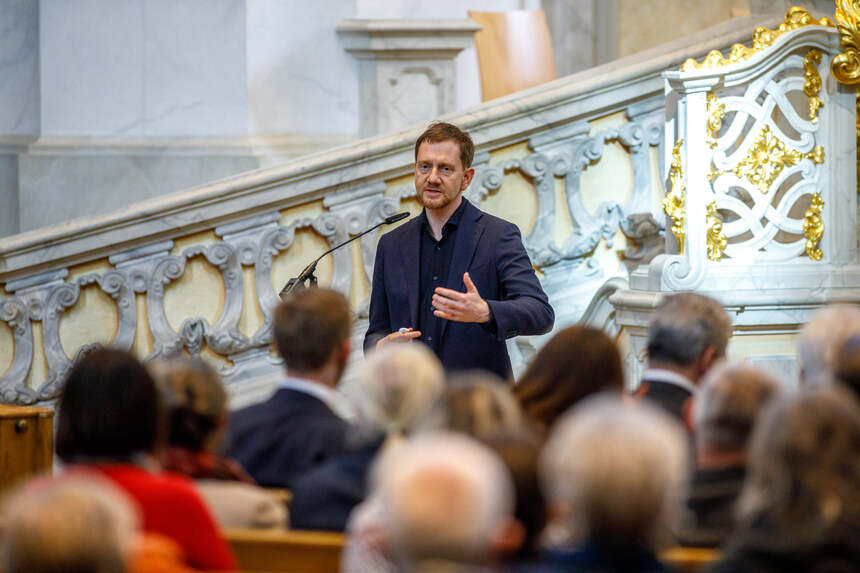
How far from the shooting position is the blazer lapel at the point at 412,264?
4836 mm

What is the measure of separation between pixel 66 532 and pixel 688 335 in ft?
6.87

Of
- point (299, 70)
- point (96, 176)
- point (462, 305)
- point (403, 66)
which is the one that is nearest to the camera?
point (462, 305)

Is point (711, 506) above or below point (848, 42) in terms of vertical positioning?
below

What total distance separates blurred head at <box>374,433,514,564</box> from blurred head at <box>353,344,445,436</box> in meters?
0.75

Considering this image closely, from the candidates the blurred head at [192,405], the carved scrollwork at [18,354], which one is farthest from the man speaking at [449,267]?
the carved scrollwork at [18,354]

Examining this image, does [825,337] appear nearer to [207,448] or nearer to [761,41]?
[207,448]

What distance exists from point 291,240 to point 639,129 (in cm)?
176

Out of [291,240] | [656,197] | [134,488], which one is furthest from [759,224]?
[134,488]

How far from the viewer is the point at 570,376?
339cm

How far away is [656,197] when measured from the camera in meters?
6.64

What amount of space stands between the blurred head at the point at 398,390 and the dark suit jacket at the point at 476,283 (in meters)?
1.73

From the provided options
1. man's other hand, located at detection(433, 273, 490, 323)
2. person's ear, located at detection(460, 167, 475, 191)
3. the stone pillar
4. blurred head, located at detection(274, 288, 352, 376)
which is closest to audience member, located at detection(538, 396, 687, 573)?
blurred head, located at detection(274, 288, 352, 376)

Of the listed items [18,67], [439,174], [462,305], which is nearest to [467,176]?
[439,174]

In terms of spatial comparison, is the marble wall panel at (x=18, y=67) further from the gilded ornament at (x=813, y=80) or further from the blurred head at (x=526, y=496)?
the blurred head at (x=526, y=496)
